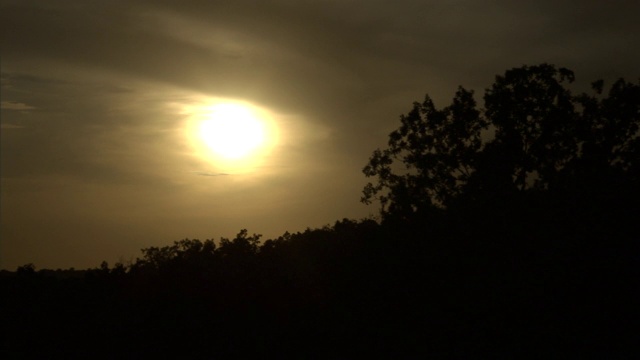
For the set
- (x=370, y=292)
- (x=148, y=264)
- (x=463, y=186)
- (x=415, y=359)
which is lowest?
(x=415, y=359)

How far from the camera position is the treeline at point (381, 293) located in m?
20.3

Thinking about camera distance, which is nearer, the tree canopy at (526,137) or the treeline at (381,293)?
the treeline at (381,293)

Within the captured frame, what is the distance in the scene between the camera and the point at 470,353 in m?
21.8

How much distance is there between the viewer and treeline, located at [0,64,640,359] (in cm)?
2028

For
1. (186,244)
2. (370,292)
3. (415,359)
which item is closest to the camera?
(415,359)

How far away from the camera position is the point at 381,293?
77.6ft

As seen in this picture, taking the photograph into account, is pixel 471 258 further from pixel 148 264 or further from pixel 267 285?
pixel 148 264

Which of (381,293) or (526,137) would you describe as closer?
(381,293)

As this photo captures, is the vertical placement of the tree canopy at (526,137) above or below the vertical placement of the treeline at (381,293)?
above

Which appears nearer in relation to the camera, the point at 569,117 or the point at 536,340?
the point at 536,340

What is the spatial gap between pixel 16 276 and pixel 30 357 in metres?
3.29

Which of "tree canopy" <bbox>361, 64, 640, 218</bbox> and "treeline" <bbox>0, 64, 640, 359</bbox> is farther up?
"tree canopy" <bbox>361, 64, 640, 218</bbox>

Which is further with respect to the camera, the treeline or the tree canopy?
the tree canopy

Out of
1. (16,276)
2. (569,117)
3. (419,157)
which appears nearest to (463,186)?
(419,157)
